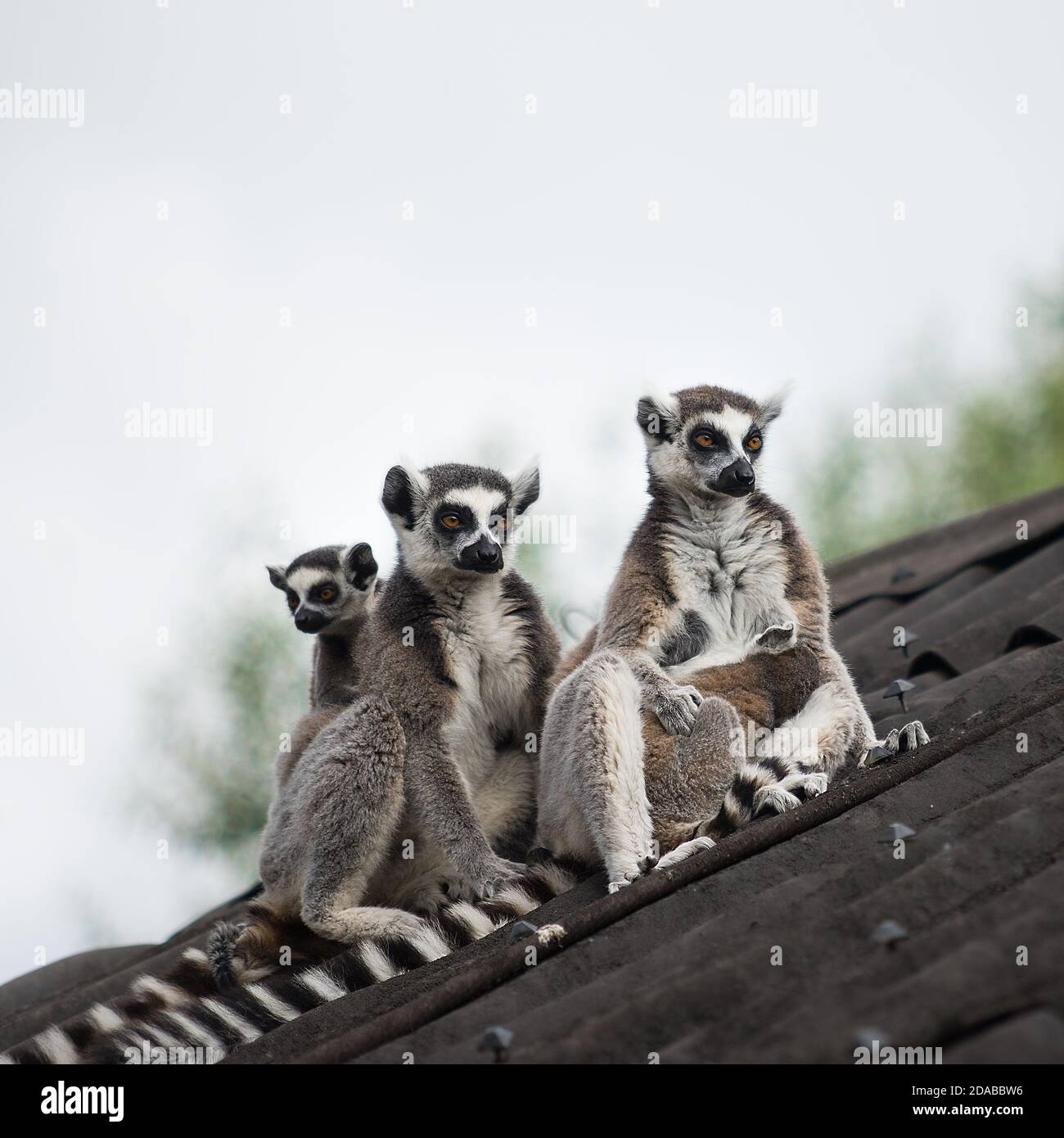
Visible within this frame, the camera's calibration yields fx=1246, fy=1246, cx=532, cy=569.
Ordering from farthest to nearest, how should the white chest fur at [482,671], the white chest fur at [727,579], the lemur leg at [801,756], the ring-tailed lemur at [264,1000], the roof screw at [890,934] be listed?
1. the white chest fur at [482,671]
2. the white chest fur at [727,579]
3. the lemur leg at [801,756]
4. the ring-tailed lemur at [264,1000]
5. the roof screw at [890,934]

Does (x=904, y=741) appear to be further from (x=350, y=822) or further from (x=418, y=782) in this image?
(x=350, y=822)

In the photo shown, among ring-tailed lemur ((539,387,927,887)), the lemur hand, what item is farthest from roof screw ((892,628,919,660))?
the lemur hand

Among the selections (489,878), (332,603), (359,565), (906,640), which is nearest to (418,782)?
(489,878)

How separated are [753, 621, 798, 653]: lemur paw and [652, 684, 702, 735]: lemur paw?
446 mm

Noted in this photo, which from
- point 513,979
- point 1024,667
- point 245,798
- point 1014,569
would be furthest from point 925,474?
point 513,979

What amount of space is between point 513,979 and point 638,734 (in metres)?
1.26

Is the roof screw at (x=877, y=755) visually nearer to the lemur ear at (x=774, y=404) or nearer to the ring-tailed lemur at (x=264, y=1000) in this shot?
the ring-tailed lemur at (x=264, y=1000)

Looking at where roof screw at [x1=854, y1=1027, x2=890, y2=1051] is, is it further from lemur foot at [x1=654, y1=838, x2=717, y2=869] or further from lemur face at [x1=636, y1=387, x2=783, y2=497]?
lemur face at [x1=636, y1=387, x2=783, y2=497]

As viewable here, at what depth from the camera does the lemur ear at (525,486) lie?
5.57 meters

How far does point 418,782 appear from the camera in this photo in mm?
4754

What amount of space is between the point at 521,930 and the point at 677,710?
3.45ft

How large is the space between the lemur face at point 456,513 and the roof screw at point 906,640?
2.09m

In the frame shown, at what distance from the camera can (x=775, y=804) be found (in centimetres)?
402

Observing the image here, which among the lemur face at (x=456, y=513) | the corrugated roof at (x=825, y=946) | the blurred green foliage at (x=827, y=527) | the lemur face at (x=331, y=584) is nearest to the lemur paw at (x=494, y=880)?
the corrugated roof at (x=825, y=946)
